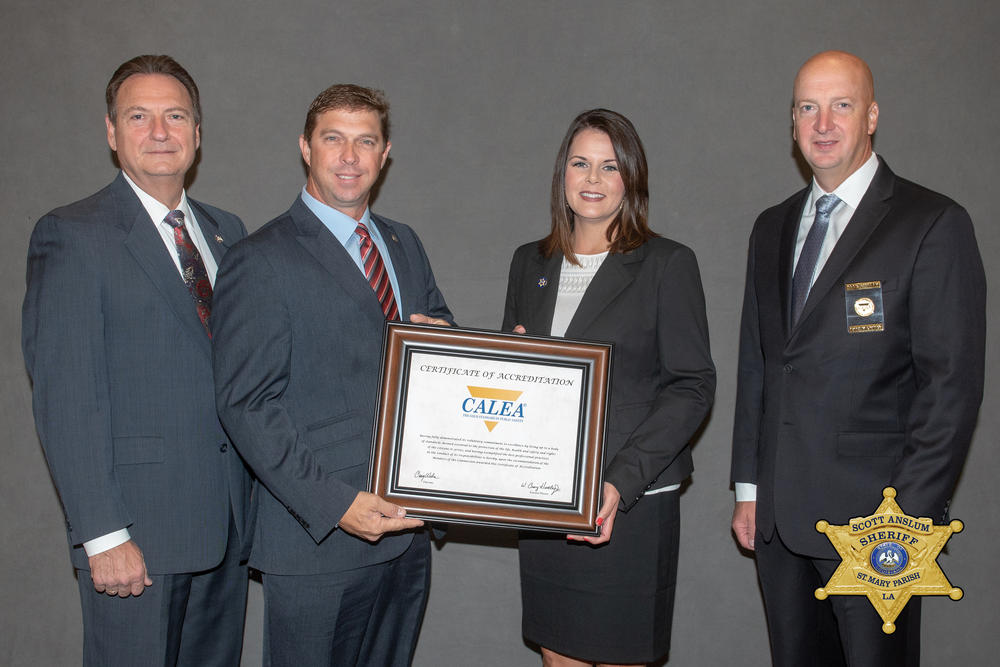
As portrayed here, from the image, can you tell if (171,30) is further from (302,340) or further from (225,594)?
(225,594)

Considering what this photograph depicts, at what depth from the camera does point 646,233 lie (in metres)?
2.52

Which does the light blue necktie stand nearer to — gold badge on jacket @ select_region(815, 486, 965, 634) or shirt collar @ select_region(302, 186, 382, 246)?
gold badge on jacket @ select_region(815, 486, 965, 634)

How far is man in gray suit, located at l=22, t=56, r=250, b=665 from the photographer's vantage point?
2088mm

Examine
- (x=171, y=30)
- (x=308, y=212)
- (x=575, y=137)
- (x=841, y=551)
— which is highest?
(x=171, y=30)

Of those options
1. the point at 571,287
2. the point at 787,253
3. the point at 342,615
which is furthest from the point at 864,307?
the point at 342,615

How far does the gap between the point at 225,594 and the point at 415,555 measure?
603 mm

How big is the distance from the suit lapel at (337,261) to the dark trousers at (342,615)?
751 mm

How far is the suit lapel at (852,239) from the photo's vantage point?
2.22 meters

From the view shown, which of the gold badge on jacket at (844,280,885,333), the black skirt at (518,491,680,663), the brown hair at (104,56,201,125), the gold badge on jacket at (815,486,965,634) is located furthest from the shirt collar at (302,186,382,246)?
the gold badge on jacket at (815,486,965,634)

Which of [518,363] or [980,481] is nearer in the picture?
[518,363]

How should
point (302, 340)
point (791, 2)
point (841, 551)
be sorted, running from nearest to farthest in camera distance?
point (841, 551), point (302, 340), point (791, 2)

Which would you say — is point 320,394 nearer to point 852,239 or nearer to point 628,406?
point 628,406

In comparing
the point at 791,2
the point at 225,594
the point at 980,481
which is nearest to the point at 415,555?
the point at 225,594

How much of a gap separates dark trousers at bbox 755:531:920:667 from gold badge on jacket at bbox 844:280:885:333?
674 millimetres
